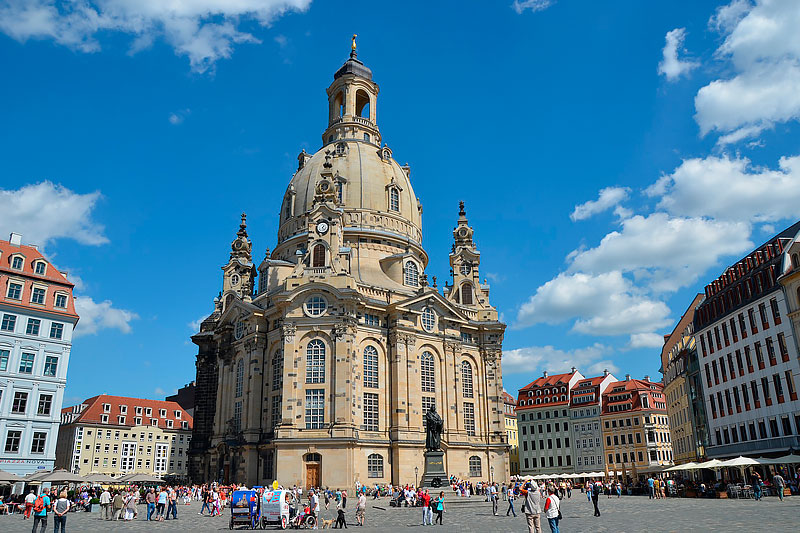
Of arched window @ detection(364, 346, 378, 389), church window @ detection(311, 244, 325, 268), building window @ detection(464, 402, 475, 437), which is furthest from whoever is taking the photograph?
building window @ detection(464, 402, 475, 437)

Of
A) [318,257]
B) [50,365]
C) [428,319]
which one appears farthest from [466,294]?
[50,365]

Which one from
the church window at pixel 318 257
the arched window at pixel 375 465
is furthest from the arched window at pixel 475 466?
the church window at pixel 318 257

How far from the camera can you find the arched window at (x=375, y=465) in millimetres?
58875

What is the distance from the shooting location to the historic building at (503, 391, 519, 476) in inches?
4390

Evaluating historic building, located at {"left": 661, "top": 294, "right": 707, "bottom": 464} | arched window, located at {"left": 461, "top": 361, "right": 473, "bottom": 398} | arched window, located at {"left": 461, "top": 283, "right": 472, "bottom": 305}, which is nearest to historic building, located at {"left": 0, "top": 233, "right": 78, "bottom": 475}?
arched window, located at {"left": 461, "top": 361, "right": 473, "bottom": 398}

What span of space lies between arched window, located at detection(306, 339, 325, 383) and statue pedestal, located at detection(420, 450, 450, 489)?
14.6 metres

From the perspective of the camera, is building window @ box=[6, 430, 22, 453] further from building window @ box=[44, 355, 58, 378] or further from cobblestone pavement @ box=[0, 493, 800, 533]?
cobblestone pavement @ box=[0, 493, 800, 533]

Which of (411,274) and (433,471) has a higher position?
(411,274)

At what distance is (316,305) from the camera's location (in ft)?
202

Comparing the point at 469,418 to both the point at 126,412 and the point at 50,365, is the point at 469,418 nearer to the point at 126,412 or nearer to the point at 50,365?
the point at 50,365

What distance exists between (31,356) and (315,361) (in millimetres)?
23858

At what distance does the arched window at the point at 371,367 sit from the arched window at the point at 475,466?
14.3 m

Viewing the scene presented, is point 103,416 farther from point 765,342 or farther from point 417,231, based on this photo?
point 765,342

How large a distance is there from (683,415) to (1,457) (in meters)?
68.2
